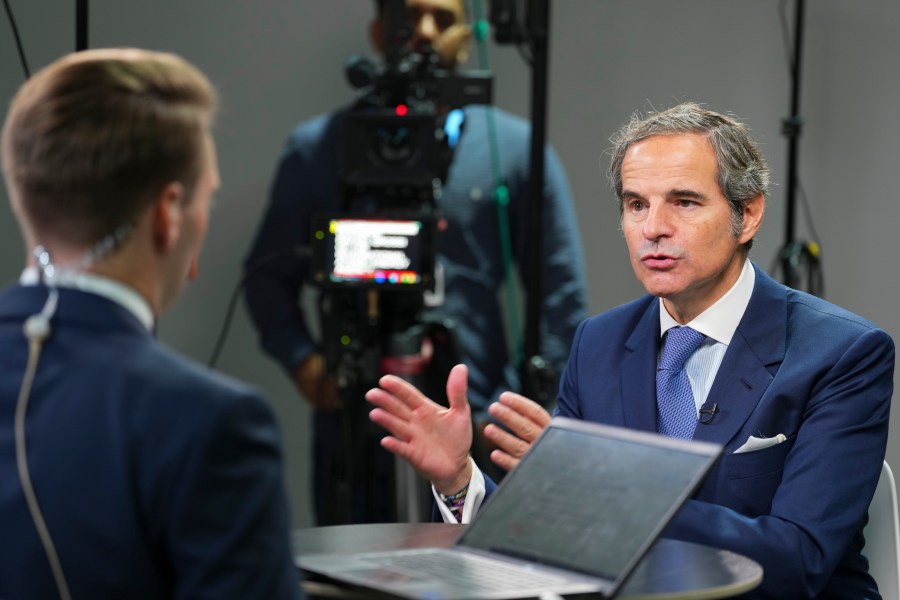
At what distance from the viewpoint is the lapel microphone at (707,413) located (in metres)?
1.97

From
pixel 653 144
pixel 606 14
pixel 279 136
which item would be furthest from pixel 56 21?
pixel 606 14

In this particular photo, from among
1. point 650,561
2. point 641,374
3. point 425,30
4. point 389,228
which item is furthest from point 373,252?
point 650,561

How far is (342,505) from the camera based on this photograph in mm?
3123

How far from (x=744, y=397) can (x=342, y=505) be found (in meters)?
1.40

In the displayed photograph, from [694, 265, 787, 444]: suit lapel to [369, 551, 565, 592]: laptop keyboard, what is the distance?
2.04 feet

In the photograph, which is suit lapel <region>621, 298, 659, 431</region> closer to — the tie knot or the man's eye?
the tie knot

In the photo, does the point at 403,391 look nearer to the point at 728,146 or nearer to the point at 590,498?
the point at 590,498

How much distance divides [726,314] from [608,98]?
106 inches

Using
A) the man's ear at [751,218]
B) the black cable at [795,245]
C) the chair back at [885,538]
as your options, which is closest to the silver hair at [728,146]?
the man's ear at [751,218]

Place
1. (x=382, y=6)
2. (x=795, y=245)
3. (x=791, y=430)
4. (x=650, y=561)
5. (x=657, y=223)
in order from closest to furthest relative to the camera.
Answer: (x=650, y=561), (x=791, y=430), (x=657, y=223), (x=382, y=6), (x=795, y=245)

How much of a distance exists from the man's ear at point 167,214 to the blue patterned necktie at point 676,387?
40.2 inches

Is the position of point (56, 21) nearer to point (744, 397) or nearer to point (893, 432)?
point (744, 397)

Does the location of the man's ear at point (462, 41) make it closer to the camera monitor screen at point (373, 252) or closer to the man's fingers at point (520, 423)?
the camera monitor screen at point (373, 252)

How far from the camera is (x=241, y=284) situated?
3.77m
